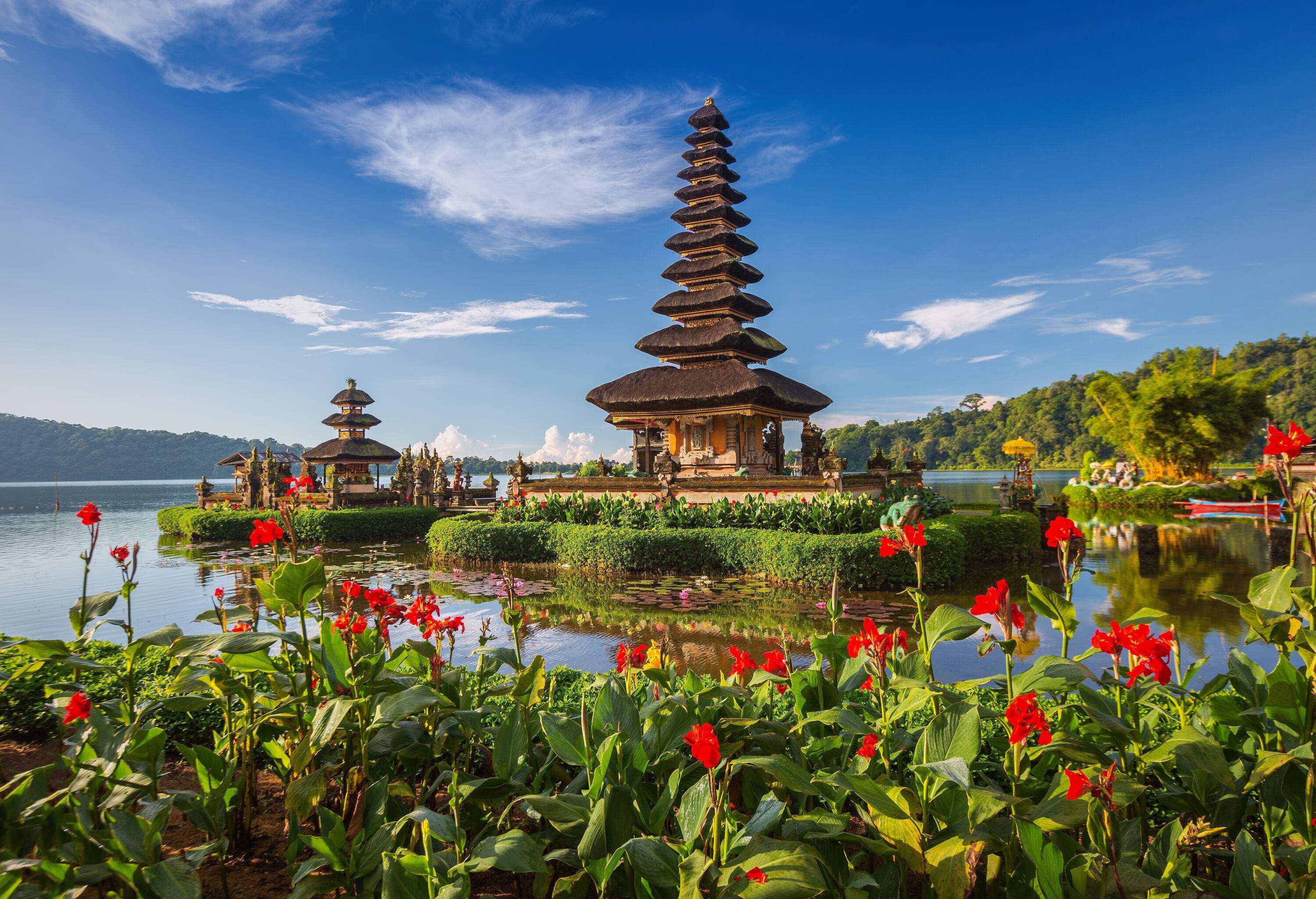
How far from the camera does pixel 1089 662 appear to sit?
24.3ft

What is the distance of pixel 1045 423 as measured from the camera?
7169 centimetres

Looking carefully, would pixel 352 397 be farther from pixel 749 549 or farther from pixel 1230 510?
pixel 1230 510

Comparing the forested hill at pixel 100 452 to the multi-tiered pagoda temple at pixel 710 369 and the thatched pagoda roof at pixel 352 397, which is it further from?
the multi-tiered pagoda temple at pixel 710 369

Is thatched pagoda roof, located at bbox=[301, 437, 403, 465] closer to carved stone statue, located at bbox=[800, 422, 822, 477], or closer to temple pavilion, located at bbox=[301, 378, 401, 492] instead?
temple pavilion, located at bbox=[301, 378, 401, 492]

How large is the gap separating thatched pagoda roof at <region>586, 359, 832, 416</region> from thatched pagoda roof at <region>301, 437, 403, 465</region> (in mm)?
15556

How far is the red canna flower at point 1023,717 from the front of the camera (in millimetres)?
1663

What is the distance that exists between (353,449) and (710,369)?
2186cm

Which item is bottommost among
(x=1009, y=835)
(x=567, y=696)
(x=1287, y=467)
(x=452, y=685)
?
(x=567, y=696)

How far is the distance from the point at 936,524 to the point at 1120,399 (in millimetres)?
28817

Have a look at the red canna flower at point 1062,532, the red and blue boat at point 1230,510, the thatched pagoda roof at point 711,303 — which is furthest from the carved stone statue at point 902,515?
the red and blue boat at point 1230,510

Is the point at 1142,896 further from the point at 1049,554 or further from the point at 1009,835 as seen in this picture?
the point at 1049,554

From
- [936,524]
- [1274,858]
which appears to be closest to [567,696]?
[1274,858]

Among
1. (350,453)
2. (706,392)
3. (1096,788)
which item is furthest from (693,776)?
(350,453)

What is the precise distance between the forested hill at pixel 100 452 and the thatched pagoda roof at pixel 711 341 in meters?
89.4
